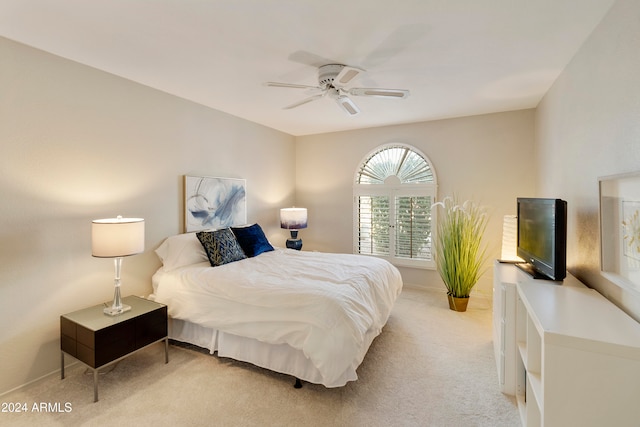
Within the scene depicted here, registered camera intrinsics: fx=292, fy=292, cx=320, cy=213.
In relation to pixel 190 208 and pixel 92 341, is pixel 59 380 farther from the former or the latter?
pixel 190 208

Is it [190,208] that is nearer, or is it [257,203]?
[190,208]

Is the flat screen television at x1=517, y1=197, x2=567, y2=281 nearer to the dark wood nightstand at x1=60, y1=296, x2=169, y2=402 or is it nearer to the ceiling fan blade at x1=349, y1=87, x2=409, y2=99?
the ceiling fan blade at x1=349, y1=87, x2=409, y2=99

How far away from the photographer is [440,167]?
14.1 feet

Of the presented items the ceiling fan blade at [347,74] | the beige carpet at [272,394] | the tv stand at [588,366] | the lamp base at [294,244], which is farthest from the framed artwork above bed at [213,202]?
the tv stand at [588,366]

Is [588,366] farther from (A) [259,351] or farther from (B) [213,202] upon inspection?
(B) [213,202]

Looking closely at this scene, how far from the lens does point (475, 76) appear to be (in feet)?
9.11

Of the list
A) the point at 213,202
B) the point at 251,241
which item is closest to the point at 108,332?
the point at 251,241

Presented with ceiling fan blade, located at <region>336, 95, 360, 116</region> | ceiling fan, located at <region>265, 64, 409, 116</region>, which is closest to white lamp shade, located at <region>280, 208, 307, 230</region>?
ceiling fan blade, located at <region>336, 95, 360, 116</region>

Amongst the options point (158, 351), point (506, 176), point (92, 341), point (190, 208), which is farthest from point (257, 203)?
point (506, 176)

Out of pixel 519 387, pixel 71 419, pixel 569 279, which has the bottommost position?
pixel 71 419

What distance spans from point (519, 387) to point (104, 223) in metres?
3.24

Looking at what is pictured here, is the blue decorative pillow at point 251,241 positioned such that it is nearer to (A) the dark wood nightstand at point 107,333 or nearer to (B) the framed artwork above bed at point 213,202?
(B) the framed artwork above bed at point 213,202

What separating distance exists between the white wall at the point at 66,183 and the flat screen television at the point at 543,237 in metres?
3.47

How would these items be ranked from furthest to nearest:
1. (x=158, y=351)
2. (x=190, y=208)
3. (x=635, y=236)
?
(x=190, y=208) < (x=158, y=351) < (x=635, y=236)
